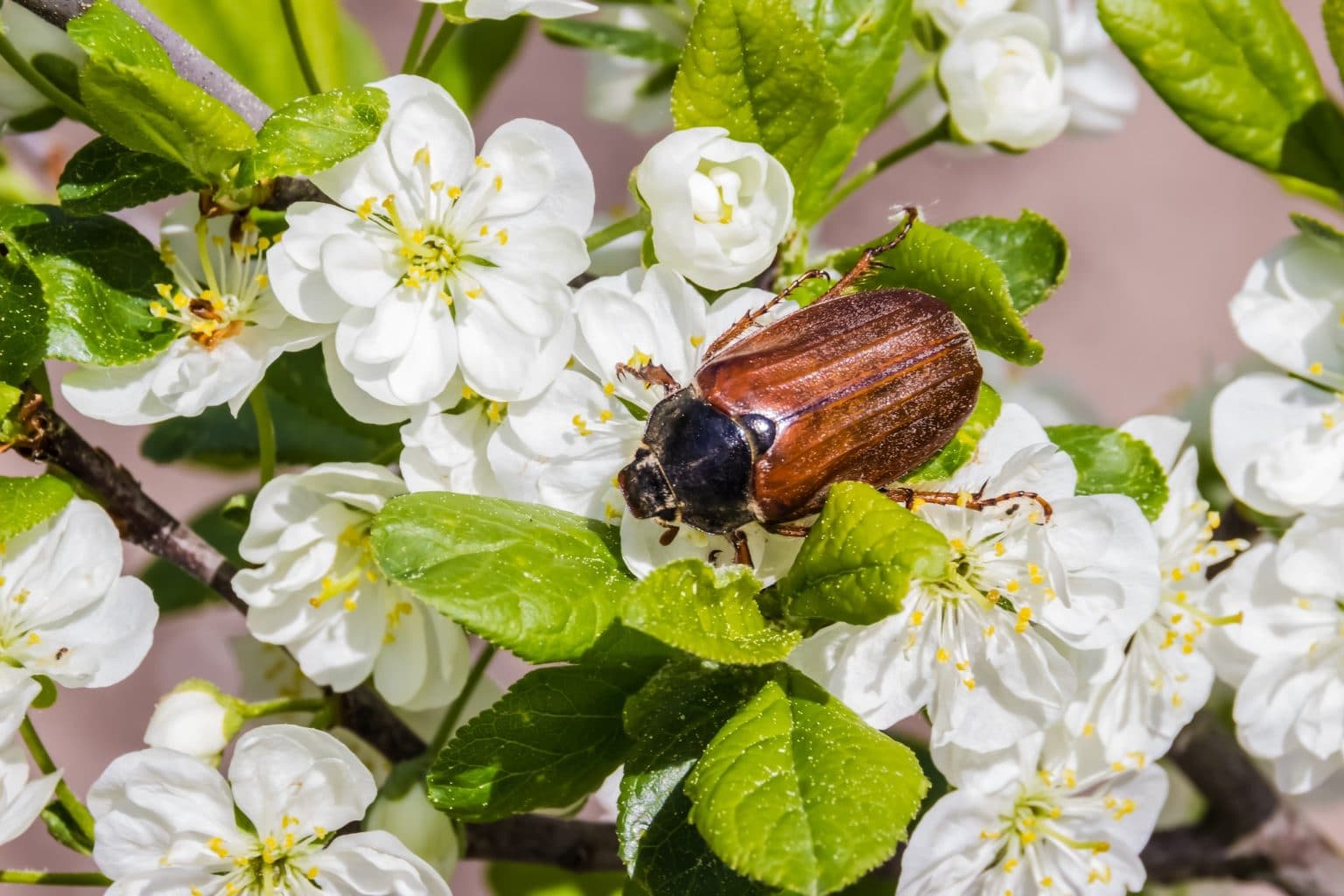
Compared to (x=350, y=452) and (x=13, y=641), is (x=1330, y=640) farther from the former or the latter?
(x=13, y=641)

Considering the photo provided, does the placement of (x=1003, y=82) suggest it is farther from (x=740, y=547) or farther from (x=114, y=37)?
(x=114, y=37)

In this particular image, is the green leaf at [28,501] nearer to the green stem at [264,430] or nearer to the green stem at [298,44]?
the green stem at [264,430]

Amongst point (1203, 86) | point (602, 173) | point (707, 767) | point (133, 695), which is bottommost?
point (133, 695)

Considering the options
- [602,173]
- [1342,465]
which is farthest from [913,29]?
[602,173]

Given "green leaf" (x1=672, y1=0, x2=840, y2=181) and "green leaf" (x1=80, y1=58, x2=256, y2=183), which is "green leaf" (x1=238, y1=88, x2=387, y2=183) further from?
"green leaf" (x1=672, y1=0, x2=840, y2=181)

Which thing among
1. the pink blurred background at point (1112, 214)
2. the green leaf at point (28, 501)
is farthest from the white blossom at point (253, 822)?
the pink blurred background at point (1112, 214)

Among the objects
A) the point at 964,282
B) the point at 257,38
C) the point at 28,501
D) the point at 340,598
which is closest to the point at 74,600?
the point at 28,501

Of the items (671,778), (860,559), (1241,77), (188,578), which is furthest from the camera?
(188,578)
